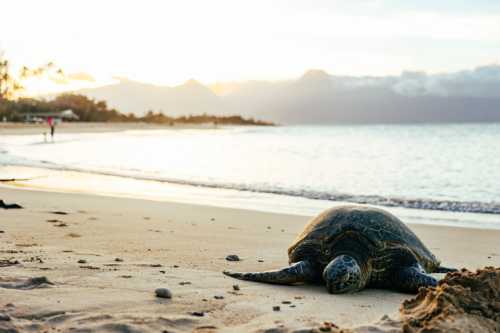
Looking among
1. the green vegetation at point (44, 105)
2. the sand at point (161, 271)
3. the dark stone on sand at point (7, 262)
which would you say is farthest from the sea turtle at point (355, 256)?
the green vegetation at point (44, 105)

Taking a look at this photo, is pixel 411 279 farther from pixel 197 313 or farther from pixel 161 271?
pixel 161 271

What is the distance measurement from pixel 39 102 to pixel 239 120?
58697 mm

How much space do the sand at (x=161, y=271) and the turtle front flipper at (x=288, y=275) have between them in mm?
91

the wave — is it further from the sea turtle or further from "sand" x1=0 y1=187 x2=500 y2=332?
the sea turtle

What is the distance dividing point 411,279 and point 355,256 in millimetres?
471

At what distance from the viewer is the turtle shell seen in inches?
193

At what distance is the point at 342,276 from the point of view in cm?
444

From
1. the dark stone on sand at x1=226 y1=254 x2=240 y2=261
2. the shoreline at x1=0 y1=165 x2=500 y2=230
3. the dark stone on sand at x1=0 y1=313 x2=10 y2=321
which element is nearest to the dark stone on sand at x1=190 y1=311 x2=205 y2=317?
the dark stone on sand at x1=0 y1=313 x2=10 y2=321

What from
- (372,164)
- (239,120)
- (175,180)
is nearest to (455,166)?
(372,164)

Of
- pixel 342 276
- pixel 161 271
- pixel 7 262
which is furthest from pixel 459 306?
pixel 7 262

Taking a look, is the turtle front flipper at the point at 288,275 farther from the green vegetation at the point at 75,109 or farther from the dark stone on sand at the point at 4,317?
the green vegetation at the point at 75,109

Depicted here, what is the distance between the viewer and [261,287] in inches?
179

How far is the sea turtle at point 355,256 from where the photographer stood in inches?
179

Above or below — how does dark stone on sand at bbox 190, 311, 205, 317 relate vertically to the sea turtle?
below
